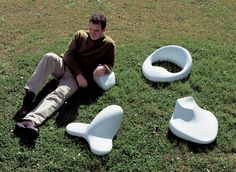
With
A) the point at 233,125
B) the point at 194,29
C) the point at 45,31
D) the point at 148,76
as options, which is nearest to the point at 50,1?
the point at 45,31

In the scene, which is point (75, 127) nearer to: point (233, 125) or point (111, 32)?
point (233, 125)

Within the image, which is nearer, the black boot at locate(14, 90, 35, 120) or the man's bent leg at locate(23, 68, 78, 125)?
the man's bent leg at locate(23, 68, 78, 125)

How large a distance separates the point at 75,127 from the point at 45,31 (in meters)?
3.12

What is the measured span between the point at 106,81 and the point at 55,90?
790 mm

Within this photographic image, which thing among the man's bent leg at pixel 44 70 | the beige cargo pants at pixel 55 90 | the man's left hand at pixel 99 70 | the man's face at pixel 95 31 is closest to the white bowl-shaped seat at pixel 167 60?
the man's left hand at pixel 99 70

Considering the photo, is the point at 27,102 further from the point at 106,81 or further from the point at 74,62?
the point at 106,81

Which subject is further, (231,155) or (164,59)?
(164,59)

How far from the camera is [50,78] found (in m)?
6.77

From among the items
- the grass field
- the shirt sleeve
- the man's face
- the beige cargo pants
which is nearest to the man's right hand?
the beige cargo pants

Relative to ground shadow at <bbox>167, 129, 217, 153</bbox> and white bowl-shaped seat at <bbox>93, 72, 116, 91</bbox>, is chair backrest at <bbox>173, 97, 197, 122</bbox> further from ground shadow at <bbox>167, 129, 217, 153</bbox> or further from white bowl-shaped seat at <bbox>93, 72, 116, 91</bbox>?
white bowl-shaped seat at <bbox>93, 72, 116, 91</bbox>

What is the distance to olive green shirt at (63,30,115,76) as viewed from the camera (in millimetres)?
6320

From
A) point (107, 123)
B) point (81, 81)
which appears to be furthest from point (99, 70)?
point (107, 123)

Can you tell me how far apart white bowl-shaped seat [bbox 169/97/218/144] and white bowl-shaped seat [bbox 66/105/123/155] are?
0.71m

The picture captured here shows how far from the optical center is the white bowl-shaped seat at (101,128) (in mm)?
5574
